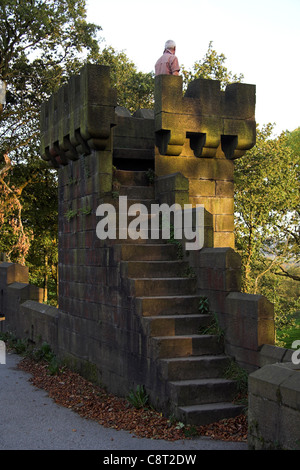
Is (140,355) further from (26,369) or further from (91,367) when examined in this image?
(26,369)

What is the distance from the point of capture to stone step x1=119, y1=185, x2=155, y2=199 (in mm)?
10602

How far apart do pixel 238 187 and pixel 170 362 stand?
49.9 ft

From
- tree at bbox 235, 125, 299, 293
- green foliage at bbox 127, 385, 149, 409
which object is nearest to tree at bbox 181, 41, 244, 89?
tree at bbox 235, 125, 299, 293

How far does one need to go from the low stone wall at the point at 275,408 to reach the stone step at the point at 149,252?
3.70 metres

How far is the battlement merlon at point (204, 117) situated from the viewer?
1041 cm

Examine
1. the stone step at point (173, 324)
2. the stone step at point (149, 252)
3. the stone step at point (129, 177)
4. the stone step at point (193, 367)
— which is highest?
the stone step at point (129, 177)

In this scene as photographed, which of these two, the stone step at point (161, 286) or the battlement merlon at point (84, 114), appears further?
the battlement merlon at point (84, 114)

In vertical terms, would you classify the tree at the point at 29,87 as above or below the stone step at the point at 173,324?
above

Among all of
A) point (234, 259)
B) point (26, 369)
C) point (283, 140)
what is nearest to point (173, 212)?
point (234, 259)

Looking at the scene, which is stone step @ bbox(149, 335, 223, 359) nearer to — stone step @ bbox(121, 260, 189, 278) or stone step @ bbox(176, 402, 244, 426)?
stone step @ bbox(176, 402, 244, 426)

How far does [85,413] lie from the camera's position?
8.66 metres

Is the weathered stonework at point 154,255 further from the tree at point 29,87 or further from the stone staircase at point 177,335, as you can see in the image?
the tree at point 29,87

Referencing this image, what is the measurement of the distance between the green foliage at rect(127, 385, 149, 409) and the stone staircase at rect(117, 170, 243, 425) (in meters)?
0.48

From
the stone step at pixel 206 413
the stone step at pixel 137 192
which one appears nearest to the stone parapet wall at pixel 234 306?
the stone step at pixel 206 413
